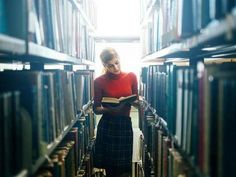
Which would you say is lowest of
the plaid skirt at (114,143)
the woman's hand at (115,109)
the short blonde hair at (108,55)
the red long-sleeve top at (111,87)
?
the plaid skirt at (114,143)

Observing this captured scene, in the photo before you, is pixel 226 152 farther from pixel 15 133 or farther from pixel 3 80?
pixel 3 80

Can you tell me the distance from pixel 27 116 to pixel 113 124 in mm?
1703

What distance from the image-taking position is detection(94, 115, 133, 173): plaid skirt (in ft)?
9.00

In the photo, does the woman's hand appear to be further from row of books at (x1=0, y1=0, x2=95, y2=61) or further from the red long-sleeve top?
row of books at (x1=0, y1=0, x2=95, y2=61)

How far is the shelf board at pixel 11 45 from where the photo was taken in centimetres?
82

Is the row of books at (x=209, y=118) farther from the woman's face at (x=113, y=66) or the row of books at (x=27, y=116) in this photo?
the woman's face at (x=113, y=66)

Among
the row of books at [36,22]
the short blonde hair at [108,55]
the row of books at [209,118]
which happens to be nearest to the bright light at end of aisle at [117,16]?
the short blonde hair at [108,55]

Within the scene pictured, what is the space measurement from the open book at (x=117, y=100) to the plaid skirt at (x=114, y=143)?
12 cm

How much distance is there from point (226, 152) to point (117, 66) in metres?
2.04

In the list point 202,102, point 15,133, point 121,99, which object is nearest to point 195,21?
point 202,102

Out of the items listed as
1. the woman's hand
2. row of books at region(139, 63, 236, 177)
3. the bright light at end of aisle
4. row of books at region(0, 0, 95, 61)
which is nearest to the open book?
the woman's hand

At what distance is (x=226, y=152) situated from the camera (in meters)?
0.82

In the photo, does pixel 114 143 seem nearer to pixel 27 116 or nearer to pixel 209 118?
pixel 27 116

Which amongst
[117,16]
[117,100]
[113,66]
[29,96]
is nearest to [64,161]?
[29,96]
